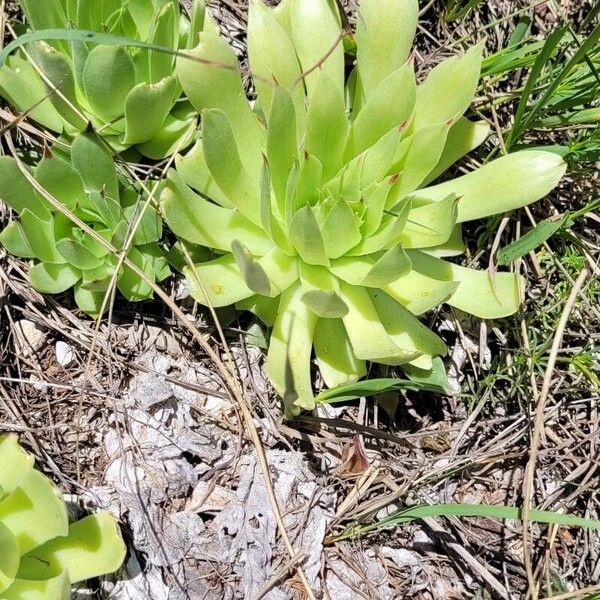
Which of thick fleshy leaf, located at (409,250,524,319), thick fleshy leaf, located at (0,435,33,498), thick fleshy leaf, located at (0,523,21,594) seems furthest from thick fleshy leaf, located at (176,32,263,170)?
thick fleshy leaf, located at (0,523,21,594)

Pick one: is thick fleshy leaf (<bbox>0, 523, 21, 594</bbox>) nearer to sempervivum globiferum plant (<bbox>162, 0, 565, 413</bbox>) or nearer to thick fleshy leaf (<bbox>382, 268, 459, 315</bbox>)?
sempervivum globiferum plant (<bbox>162, 0, 565, 413</bbox>)

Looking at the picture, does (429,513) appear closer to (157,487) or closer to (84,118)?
(157,487)

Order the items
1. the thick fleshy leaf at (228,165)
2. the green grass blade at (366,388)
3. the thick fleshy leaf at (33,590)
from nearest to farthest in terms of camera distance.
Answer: the thick fleshy leaf at (33,590), the thick fleshy leaf at (228,165), the green grass blade at (366,388)

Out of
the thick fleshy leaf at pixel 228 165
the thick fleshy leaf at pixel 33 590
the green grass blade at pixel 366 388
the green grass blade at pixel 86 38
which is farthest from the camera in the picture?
the green grass blade at pixel 366 388

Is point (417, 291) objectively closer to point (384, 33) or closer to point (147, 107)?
point (384, 33)

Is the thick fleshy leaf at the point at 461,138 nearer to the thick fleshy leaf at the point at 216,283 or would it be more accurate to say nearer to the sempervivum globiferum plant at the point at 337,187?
the sempervivum globiferum plant at the point at 337,187

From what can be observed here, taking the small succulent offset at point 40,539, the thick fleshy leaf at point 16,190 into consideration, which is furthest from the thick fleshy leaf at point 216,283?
the small succulent offset at point 40,539

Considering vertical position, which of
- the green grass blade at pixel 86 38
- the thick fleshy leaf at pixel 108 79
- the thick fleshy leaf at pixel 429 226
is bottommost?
the thick fleshy leaf at pixel 429 226
